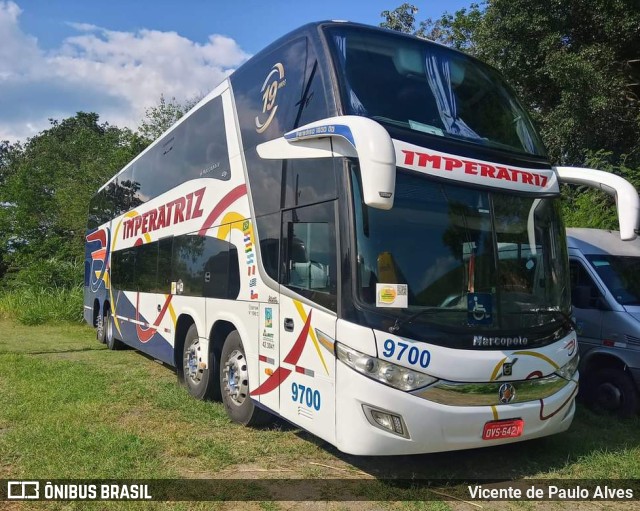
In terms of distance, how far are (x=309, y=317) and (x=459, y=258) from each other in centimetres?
138

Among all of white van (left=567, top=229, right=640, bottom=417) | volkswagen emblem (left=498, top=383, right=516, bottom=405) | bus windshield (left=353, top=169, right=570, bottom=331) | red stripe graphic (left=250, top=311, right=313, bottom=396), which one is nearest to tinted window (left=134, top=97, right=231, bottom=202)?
red stripe graphic (left=250, top=311, right=313, bottom=396)

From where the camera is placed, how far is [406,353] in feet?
14.8

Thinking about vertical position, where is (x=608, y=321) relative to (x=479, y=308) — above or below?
below

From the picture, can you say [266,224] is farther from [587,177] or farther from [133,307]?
[133,307]

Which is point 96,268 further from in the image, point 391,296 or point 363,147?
point 363,147

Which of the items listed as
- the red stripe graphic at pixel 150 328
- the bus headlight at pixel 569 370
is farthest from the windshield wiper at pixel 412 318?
the red stripe graphic at pixel 150 328

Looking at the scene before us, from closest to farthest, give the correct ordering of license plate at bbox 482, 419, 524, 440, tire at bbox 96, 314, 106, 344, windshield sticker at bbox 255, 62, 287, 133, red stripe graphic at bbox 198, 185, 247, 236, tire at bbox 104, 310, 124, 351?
license plate at bbox 482, 419, 524, 440 < windshield sticker at bbox 255, 62, 287, 133 < red stripe graphic at bbox 198, 185, 247, 236 < tire at bbox 104, 310, 124, 351 < tire at bbox 96, 314, 106, 344

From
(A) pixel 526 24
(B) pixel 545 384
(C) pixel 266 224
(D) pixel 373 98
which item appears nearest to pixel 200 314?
(C) pixel 266 224

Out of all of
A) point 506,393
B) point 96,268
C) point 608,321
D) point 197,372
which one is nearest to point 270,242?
point 506,393

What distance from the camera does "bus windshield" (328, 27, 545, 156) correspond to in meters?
5.20

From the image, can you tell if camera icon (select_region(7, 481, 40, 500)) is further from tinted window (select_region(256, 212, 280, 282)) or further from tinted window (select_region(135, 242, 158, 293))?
tinted window (select_region(135, 242, 158, 293))

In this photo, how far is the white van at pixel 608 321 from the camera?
7000 mm

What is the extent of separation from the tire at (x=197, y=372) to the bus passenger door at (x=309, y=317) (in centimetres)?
209

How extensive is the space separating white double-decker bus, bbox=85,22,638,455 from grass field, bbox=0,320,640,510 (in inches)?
17.8
